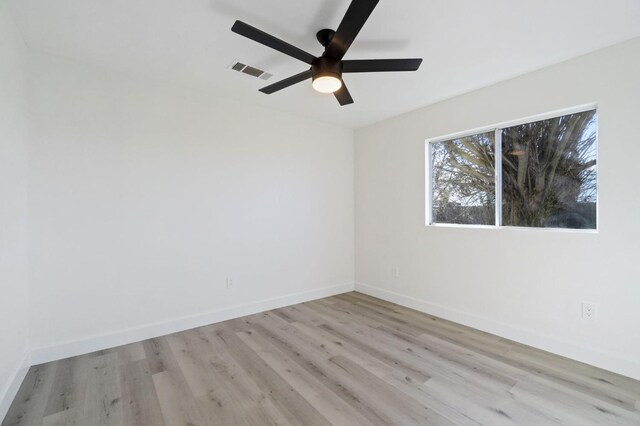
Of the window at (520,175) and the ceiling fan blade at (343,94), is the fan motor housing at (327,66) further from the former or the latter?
the window at (520,175)

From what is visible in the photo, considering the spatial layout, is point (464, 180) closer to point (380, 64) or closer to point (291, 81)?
point (380, 64)

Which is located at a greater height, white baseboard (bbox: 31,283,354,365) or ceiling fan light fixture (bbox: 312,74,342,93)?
ceiling fan light fixture (bbox: 312,74,342,93)

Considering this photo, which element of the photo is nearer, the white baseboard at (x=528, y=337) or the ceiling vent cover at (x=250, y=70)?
the white baseboard at (x=528, y=337)

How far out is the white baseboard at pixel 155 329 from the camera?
91.4 inches

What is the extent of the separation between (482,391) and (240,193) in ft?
9.18

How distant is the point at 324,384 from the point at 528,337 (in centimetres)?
191

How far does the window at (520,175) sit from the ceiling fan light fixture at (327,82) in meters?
1.90

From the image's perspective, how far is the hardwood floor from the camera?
1.70 m

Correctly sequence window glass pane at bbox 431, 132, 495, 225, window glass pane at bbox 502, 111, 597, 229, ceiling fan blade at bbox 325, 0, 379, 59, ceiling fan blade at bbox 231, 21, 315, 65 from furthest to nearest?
window glass pane at bbox 431, 132, 495, 225 < window glass pane at bbox 502, 111, 597, 229 < ceiling fan blade at bbox 231, 21, 315, 65 < ceiling fan blade at bbox 325, 0, 379, 59

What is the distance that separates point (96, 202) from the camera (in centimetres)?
250

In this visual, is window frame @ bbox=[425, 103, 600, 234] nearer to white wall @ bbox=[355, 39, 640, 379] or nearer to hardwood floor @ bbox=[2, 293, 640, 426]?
white wall @ bbox=[355, 39, 640, 379]

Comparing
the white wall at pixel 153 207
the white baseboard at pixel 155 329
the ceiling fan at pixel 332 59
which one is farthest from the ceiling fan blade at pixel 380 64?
the white baseboard at pixel 155 329

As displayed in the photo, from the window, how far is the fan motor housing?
76.5 inches

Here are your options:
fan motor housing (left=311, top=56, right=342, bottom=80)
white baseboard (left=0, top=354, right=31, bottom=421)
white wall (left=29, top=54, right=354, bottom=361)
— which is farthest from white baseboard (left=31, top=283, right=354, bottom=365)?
fan motor housing (left=311, top=56, right=342, bottom=80)
